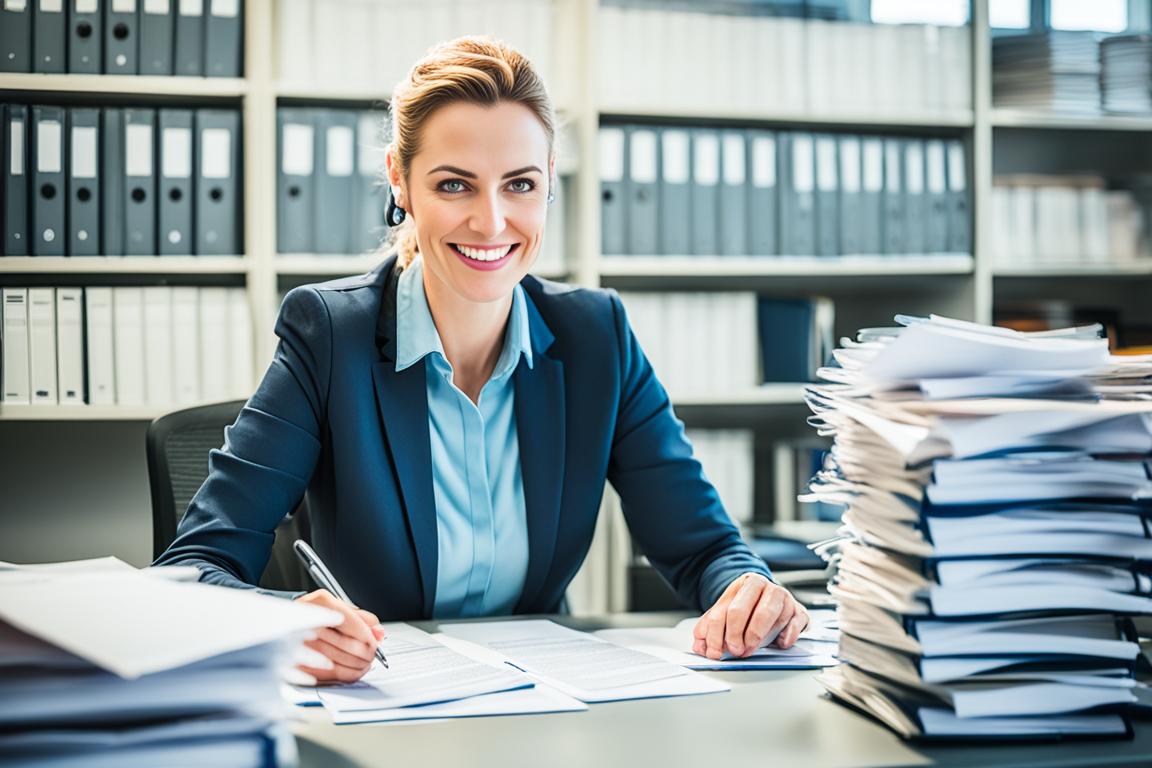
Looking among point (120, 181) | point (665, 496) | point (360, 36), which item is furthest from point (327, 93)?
point (665, 496)

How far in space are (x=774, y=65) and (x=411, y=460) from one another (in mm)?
1805

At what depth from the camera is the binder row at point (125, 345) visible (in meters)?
2.52

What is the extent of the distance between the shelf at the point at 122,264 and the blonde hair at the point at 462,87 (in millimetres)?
1106

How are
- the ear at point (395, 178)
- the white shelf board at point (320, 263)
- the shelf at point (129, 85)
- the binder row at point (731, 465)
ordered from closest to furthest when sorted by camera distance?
1. the ear at point (395, 178)
2. the shelf at point (129, 85)
3. the white shelf board at point (320, 263)
4. the binder row at point (731, 465)

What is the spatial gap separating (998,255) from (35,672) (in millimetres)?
2791

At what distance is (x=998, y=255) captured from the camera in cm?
300

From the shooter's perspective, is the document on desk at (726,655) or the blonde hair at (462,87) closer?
the document on desk at (726,655)

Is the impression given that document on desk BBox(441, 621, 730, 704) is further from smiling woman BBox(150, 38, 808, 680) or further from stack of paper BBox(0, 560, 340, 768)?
stack of paper BBox(0, 560, 340, 768)

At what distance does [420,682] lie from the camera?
988 millimetres

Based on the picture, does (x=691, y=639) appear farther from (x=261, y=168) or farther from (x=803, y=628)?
(x=261, y=168)

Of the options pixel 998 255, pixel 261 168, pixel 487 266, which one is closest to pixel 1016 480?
pixel 487 266

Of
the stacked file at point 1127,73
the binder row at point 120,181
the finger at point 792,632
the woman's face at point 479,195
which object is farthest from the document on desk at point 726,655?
the stacked file at point 1127,73

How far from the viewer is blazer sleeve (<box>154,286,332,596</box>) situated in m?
1.25

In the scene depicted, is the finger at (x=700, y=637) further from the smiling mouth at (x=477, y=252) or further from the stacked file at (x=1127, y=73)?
the stacked file at (x=1127, y=73)
